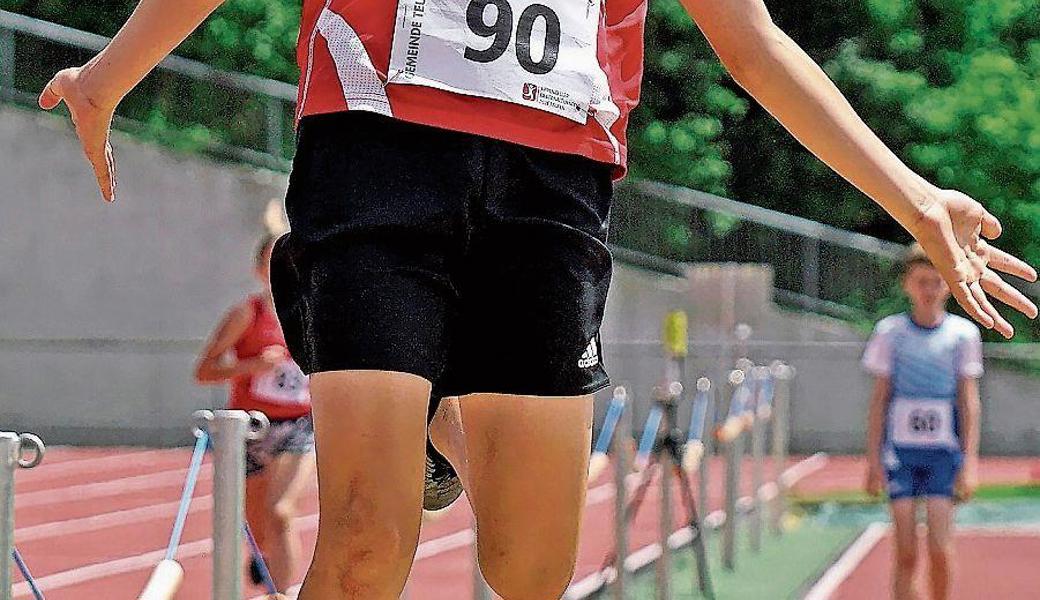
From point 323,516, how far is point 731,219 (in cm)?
1953

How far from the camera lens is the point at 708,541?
1112 cm

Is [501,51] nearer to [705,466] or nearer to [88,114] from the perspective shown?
[88,114]

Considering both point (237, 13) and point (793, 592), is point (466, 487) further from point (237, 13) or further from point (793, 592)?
point (237, 13)

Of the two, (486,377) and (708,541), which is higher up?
(486,377)

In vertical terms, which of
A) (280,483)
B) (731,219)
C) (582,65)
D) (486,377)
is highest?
(731,219)

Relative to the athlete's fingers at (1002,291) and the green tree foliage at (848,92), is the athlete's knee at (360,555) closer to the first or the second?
the athlete's fingers at (1002,291)

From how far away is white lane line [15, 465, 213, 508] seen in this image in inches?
559

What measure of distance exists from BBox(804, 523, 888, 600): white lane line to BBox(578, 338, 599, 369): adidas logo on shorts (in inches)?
254

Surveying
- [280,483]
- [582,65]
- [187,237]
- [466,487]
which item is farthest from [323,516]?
[187,237]

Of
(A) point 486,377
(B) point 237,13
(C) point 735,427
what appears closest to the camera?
(A) point 486,377

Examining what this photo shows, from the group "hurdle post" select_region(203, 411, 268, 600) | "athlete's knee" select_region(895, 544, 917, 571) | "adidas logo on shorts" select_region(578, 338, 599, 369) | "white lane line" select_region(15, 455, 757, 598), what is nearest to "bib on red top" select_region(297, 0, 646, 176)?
"adidas logo on shorts" select_region(578, 338, 599, 369)

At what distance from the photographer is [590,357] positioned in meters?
2.88

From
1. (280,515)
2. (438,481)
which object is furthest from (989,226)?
(280,515)

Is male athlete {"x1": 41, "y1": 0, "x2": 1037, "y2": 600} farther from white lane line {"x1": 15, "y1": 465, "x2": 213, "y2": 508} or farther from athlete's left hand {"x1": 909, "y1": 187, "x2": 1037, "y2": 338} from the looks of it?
white lane line {"x1": 15, "y1": 465, "x2": 213, "y2": 508}
